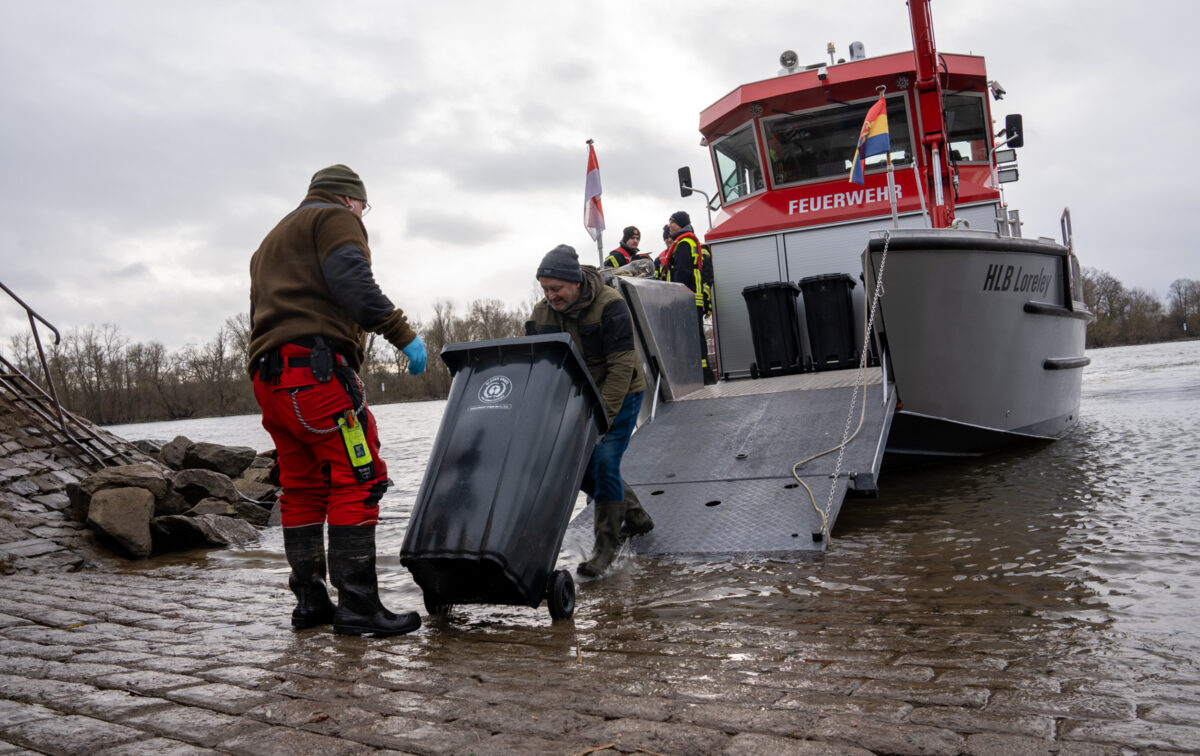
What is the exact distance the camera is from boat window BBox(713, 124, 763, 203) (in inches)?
353

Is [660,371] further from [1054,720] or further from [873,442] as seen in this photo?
[1054,720]

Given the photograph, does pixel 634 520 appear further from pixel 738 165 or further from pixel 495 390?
pixel 738 165

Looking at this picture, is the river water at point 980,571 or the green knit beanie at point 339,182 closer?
the river water at point 980,571

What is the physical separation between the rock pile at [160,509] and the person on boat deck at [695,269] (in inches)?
172

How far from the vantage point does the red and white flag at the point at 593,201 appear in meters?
7.88

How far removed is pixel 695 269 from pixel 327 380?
5766mm

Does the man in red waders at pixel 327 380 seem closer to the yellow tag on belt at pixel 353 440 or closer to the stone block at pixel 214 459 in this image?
the yellow tag on belt at pixel 353 440

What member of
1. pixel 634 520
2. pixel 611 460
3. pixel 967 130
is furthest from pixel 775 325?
pixel 611 460

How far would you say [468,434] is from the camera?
3490 mm

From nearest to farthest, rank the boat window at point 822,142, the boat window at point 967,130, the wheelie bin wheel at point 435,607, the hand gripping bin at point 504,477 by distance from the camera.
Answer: the hand gripping bin at point 504,477
the wheelie bin wheel at point 435,607
the boat window at point 822,142
the boat window at point 967,130

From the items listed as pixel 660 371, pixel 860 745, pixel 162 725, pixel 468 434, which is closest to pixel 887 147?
pixel 660 371

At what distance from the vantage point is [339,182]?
353cm

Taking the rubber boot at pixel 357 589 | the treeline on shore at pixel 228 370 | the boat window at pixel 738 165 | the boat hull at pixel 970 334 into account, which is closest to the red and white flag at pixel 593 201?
the boat window at pixel 738 165

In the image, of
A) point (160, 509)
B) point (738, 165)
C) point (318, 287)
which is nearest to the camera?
point (318, 287)
